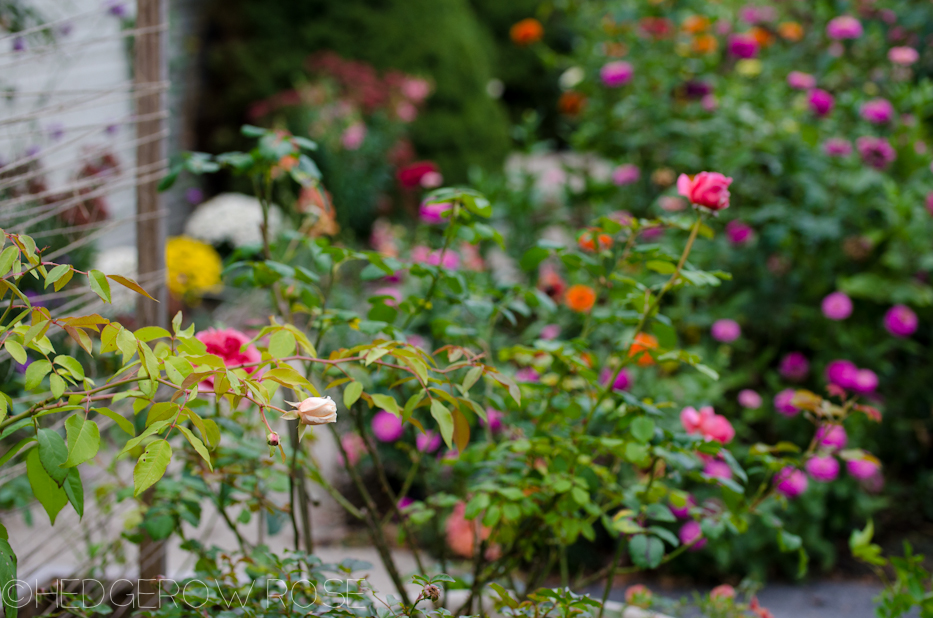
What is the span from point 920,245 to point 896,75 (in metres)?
1.03

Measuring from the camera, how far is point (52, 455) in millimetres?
670

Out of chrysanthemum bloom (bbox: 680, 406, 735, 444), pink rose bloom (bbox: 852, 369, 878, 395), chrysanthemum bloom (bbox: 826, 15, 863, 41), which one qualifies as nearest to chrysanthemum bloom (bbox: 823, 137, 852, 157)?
chrysanthemum bloom (bbox: 826, 15, 863, 41)

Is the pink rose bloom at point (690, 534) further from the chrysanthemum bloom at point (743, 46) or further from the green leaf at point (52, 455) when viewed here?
the chrysanthemum bloom at point (743, 46)

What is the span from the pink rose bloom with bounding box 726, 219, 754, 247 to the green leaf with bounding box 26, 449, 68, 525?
2.08 m

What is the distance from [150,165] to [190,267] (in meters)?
1.80

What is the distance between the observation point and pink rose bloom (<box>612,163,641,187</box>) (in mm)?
2660

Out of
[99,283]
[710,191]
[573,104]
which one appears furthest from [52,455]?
[573,104]

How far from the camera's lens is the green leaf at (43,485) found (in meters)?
0.67

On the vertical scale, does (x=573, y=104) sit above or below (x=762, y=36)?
below

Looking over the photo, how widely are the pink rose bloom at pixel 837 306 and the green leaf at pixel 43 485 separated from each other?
2.12 meters

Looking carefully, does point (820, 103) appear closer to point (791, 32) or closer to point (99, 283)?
point (791, 32)

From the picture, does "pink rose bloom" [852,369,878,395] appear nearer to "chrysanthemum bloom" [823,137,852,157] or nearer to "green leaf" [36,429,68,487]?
"chrysanthemum bloom" [823,137,852,157]

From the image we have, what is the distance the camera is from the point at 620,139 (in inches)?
113

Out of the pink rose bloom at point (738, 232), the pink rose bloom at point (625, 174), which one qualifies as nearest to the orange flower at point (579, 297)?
the pink rose bloom at point (738, 232)
